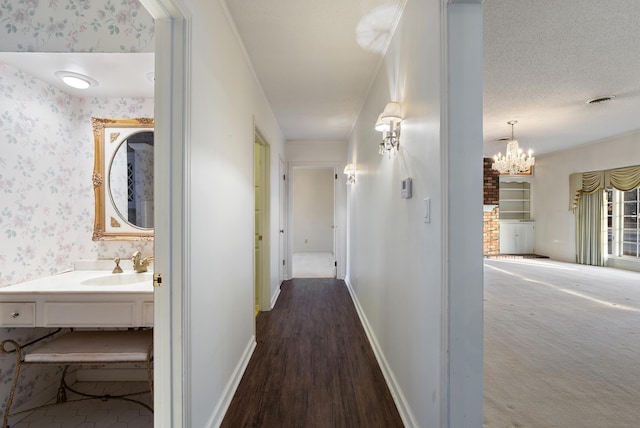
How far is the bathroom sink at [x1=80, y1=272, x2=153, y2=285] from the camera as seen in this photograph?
2029mm

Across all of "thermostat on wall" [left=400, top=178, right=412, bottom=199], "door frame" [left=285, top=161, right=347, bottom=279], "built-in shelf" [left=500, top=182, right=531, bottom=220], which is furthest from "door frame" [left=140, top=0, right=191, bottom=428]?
"built-in shelf" [left=500, top=182, right=531, bottom=220]

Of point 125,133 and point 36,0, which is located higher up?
point 36,0

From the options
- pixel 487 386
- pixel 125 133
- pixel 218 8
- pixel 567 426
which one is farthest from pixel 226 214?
pixel 567 426

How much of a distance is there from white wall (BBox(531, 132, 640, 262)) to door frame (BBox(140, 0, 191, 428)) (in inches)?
297

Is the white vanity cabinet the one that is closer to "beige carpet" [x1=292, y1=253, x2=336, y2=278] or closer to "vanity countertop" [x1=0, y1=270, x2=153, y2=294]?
"vanity countertop" [x1=0, y1=270, x2=153, y2=294]

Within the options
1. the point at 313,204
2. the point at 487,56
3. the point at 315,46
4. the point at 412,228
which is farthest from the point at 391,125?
the point at 313,204

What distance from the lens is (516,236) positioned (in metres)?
7.95

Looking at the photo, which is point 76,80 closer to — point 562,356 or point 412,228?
point 412,228

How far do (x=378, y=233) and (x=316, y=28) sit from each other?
1665mm

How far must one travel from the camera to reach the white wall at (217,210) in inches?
57.3

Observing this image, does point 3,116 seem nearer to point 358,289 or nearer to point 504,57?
point 358,289

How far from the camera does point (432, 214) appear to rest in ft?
4.62

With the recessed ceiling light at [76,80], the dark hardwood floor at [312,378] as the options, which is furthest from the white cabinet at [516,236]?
the recessed ceiling light at [76,80]

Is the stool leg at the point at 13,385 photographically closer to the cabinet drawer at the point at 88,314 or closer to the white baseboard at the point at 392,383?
the cabinet drawer at the point at 88,314
